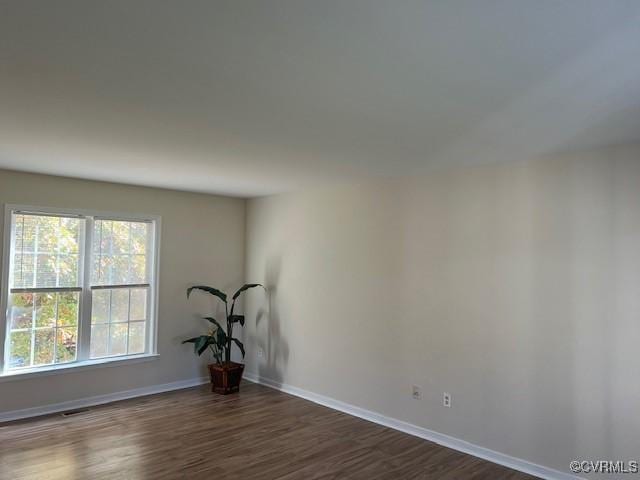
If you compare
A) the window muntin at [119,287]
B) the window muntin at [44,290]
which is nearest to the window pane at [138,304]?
the window muntin at [119,287]

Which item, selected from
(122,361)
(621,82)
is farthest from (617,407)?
(122,361)

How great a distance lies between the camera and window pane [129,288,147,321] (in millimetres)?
4992

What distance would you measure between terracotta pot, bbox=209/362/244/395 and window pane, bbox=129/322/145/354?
0.83 metres

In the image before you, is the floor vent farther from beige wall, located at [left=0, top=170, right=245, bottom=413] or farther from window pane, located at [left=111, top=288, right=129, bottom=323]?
window pane, located at [left=111, top=288, right=129, bottom=323]

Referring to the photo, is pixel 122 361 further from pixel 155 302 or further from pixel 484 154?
pixel 484 154

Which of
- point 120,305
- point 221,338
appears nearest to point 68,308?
point 120,305

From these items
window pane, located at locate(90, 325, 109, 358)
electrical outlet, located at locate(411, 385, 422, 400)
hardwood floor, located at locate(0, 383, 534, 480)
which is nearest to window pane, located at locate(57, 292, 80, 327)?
window pane, located at locate(90, 325, 109, 358)

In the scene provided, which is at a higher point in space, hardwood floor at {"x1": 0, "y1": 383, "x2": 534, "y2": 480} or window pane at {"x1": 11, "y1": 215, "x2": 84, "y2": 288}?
window pane at {"x1": 11, "y1": 215, "x2": 84, "y2": 288}

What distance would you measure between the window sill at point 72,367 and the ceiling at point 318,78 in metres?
2.11

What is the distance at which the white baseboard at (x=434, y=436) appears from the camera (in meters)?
3.20

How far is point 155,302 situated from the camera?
5105 mm

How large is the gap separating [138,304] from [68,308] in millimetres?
724

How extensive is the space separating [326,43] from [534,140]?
Result: 1.89m

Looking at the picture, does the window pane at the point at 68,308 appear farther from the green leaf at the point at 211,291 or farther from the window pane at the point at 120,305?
the green leaf at the point at 211,291
